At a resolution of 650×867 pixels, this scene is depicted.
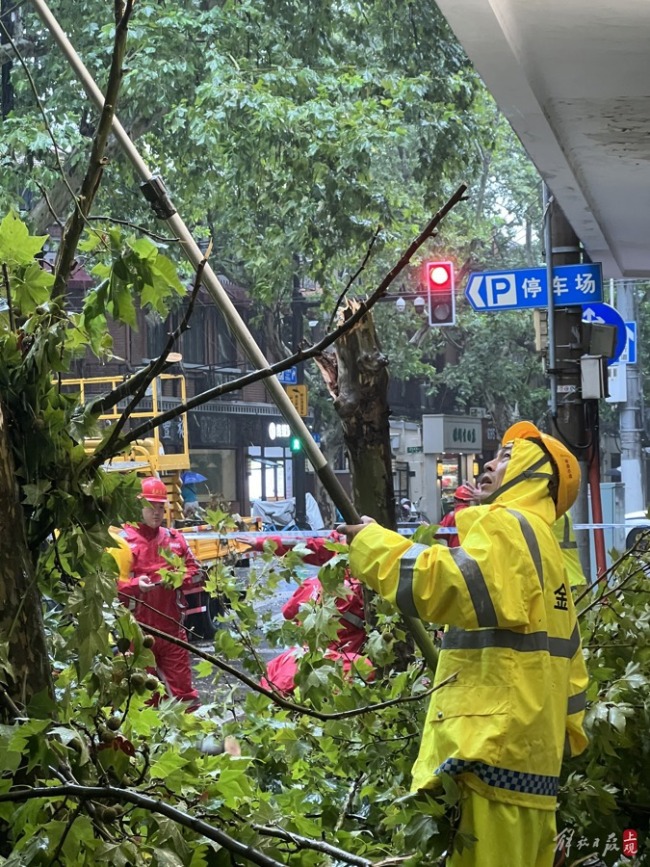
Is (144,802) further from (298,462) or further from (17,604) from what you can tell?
(298,462)

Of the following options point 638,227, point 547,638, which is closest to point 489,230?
point 638,227

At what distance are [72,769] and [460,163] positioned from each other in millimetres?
12182

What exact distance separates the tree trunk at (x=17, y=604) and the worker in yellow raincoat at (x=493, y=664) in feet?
3.75

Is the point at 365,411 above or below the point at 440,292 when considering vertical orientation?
below

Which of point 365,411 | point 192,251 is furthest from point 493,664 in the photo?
point 365,411

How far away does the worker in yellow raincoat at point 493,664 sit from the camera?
2.75m

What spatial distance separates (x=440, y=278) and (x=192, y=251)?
8653mm

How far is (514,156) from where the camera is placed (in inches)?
1118

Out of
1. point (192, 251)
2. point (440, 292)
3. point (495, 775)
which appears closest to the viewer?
point (192, 251)

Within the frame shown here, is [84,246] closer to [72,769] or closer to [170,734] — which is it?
[72,769]

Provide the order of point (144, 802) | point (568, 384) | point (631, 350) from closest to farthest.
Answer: point (144, 802) → point (568, 384) → point (631, 350)

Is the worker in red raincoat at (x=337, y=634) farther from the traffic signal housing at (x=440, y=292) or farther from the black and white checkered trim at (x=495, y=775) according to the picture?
the traffic signal housing at (x=440, y=292)

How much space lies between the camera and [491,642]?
2875 millimetres

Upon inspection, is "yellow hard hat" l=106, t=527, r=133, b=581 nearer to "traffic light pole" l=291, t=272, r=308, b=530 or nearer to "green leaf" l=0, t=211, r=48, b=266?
"green leaf" l=0, t=211, r=48, b=266
